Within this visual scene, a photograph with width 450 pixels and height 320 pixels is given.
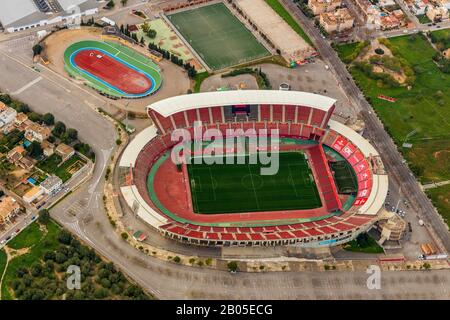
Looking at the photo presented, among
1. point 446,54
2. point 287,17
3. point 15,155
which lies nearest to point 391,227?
point 446,54

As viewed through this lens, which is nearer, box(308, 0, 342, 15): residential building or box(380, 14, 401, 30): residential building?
box(380, 14, 401, 30): residential building

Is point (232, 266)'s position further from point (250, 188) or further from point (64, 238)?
point (64, 238)

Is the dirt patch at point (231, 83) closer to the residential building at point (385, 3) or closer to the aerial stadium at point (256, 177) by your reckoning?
the aerial stadium at point (256, 177)

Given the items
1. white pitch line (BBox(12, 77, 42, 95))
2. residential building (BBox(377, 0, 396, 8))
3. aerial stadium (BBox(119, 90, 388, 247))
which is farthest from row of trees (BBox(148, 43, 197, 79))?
residential building (BBox(377, 0, 396, 8))

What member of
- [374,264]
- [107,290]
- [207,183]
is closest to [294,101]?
[207,183]

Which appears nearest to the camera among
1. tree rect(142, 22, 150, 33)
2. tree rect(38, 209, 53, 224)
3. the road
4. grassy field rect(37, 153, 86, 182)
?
tree rect(38, 209, 53, 224)

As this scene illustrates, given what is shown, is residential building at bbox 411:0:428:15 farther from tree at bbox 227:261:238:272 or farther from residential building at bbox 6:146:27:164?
residential building at bbox 6:146:27:164
